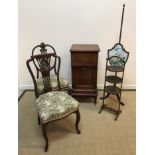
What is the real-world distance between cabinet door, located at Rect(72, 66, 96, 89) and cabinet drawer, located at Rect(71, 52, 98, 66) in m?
0.09

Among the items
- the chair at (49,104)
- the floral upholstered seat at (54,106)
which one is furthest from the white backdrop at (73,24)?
the floral upholstered seat at (54,106)

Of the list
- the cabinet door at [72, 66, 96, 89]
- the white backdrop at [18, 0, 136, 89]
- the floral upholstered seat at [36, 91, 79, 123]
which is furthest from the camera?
the white backdrop at [18, 0, 136, 89]

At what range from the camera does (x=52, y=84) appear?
2.86 metres

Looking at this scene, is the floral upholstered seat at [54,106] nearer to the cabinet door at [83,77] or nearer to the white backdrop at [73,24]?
the cabinet door at [83,77]

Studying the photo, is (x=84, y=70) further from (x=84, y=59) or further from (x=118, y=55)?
(x=118, y=55)

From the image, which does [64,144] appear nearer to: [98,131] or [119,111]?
[98,131]

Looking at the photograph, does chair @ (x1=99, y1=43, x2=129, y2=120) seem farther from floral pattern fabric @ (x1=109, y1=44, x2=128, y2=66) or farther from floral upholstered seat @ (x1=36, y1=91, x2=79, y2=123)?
floral upholstered seat @ (x1=36, y1=91, x2=79, y2=123)

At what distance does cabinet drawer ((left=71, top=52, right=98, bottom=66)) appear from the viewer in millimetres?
2996

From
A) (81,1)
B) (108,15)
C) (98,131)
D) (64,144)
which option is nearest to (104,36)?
(108,15)

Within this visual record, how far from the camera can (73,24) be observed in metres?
3.43

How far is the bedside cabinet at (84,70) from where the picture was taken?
300 centimetres

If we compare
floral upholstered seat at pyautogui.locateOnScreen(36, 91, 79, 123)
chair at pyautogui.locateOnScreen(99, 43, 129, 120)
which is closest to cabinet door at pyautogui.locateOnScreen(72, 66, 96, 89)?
chair at pyautogui.locateOnScreen(99, 43, 129, 120)

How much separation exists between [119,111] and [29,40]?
199cm

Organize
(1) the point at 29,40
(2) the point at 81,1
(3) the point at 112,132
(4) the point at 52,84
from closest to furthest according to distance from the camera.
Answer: (3) the point at 112,132 → (4) the point at 52,84 → (2) the point at 81,1 → (1) the point at 29,40
